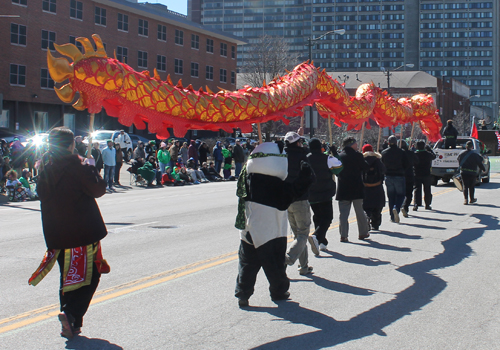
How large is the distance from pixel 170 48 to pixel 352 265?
48717 mm

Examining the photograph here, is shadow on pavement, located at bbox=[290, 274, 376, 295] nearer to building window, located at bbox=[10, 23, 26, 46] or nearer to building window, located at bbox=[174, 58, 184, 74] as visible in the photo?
building window, located at bbox=[10, 23, 26, 46]

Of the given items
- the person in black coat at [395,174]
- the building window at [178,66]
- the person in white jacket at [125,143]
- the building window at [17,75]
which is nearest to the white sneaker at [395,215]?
the person in black coat at [395,174]

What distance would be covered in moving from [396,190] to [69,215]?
365 inches

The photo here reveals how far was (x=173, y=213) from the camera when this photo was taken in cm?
1493

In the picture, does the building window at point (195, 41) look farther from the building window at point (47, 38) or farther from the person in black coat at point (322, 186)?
the person in black coat at point (322, 186)

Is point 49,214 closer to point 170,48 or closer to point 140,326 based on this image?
point 140,326

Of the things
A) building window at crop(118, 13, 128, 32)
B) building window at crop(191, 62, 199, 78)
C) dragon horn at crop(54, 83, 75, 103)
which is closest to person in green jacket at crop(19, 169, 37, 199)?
dragon horn at crop(54, 83, 75, 103)

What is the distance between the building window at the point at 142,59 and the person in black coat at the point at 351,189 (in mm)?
43261

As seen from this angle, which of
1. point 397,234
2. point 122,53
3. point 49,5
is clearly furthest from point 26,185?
point 122,53

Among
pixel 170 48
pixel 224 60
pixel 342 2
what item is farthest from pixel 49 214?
pixel 342 2

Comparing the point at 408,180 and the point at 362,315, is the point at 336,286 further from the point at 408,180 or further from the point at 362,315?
the point at 408,180

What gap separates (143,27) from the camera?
5203 cm

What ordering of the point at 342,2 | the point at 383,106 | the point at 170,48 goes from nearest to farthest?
the point at 383,106 < the point at 170,48 < the point at 342,2

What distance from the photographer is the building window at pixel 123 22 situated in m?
49.8
